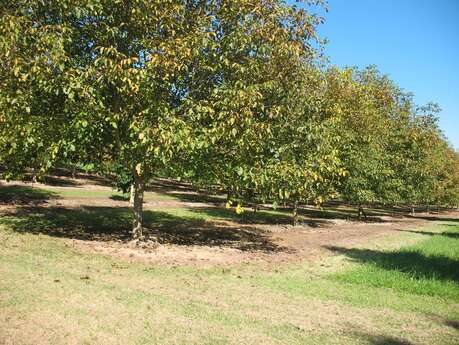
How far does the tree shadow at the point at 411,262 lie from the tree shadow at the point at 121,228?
10.2 ft

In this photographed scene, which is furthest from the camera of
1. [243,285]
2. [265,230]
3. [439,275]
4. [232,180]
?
[265,230]

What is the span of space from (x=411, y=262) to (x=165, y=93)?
33.2ft

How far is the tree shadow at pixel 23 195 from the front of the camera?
22.5 metres

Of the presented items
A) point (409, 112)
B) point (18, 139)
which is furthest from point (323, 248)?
point (409, 112)

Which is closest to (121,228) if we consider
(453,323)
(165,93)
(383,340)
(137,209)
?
(137,209)

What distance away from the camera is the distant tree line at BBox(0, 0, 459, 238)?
Answer: 11.6 m

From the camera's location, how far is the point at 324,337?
22.6 ft

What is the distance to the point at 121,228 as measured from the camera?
18031mm

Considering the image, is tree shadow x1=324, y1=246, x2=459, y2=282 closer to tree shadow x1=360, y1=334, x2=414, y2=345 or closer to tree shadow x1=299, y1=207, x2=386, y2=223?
tree shadow x1=360, y1=334, x2=414, y2=345

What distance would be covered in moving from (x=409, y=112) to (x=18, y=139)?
35.0 metres

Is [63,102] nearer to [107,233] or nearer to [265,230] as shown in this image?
[107,233]

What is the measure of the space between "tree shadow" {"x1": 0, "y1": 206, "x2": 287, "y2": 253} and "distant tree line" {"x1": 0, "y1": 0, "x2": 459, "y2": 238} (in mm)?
2337

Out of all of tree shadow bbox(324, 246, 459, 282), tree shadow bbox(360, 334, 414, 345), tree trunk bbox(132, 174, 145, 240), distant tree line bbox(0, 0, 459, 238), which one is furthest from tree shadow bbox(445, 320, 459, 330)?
tree trunk bbox(132, 174, 145, 240)

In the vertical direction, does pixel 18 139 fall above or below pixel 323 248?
above
